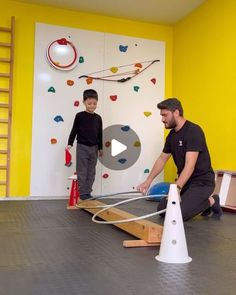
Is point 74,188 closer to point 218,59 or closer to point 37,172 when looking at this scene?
point 37,172

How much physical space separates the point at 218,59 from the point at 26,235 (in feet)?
10.0

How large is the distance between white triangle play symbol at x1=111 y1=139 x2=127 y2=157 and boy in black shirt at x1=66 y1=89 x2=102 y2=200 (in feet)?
2.46

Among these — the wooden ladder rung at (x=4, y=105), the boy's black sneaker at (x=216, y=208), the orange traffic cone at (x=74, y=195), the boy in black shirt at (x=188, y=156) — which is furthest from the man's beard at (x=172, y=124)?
the wooden ladder rung at (x=4, y=105)

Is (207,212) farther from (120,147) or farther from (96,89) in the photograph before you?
(96,89)

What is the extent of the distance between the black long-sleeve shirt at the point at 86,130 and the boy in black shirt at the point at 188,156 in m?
1.29

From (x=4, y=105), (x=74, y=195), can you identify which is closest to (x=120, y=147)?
(x=74, y=195)

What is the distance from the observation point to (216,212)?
3.30 metres

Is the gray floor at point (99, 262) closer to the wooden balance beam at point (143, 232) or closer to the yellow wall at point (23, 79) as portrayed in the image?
the wooden balance beam at point (143, 232)

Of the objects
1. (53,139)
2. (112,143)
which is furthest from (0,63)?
(112,143)

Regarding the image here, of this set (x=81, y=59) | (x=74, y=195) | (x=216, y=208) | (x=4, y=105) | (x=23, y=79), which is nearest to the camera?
(x=216, y=208)

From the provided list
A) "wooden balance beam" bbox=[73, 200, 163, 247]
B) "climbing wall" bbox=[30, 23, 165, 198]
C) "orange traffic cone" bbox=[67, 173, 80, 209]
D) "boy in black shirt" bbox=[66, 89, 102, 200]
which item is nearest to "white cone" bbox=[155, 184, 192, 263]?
"wooden balance beam" bbox=[73, 200, 163, 247]

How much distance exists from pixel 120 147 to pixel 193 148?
232 cm

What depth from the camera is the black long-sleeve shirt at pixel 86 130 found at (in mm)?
4156

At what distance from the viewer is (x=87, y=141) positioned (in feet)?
13.6
